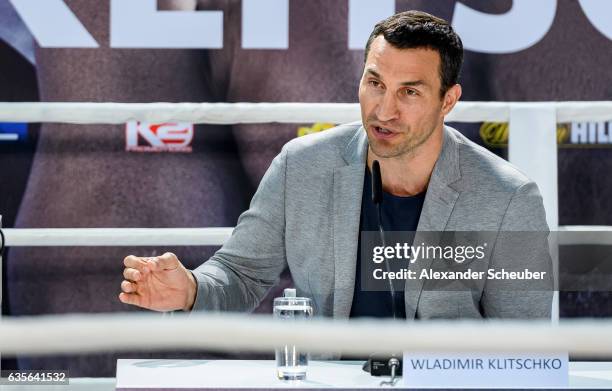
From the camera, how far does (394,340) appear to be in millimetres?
669

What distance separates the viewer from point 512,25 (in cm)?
258

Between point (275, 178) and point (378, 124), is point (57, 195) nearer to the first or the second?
point (275, 178)

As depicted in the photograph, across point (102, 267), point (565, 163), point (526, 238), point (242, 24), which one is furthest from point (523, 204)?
point (102, 267)

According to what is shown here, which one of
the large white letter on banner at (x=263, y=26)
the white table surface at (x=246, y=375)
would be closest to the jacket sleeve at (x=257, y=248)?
the white table surface at (x=246, y=375)

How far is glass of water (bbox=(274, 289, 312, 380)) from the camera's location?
48.8 inches

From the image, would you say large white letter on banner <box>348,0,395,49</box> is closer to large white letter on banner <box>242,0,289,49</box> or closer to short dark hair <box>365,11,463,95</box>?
large white letter on banner <box>242,0,289,49</box>

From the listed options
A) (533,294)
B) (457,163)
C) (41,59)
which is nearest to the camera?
(533,294)

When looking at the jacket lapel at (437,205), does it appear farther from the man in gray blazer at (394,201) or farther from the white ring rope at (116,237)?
the white ring rope at (116,237)

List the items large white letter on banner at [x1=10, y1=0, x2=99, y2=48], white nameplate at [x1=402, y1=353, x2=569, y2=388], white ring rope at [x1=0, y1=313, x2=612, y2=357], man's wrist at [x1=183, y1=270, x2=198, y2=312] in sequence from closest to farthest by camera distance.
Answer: white ring rope at [x1=0, y1=313, x2=612, y2=357] → white nameplate at [x1=402, y1=353, x2=569, y2=388] → man's wrist at [x1=183, y1=270, x2=198, y2=312] → large white letter on banner at [x1=10, y1=0, x2=99, y2=48]

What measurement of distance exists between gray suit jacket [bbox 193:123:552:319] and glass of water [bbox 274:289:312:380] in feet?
0.66

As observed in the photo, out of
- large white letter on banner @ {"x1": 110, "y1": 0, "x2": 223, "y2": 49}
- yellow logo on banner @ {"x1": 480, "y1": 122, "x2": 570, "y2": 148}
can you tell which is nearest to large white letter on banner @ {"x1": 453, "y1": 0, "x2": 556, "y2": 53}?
yellow logo on banner @ {"x1": 480, "y1": 122, "x2": 570, "y2": 148}

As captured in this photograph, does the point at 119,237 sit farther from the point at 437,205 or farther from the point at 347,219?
the point at 437,205

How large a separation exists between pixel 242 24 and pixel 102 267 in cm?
73

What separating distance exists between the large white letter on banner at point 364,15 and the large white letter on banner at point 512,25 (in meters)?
0.18
